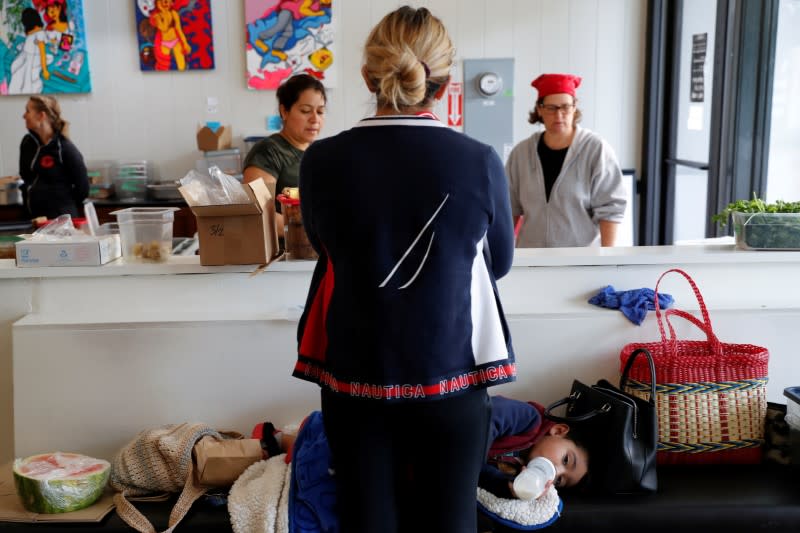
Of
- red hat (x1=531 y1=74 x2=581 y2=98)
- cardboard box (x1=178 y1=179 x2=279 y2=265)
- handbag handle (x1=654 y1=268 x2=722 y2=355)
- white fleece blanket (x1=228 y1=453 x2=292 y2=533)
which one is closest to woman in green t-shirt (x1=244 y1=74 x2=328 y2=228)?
cardboard box (x1=178 y1=179 x2=279 y2=265)

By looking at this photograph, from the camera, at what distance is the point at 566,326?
7.90 ft

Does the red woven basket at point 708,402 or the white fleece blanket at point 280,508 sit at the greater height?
the red woven basket at point 708,402

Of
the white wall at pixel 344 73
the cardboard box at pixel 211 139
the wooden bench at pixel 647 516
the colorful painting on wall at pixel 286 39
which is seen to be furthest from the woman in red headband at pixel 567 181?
the cardboard box at pixel 211 139

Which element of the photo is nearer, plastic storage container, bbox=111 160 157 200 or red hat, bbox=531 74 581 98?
red hat, bbox=531 74 581 98

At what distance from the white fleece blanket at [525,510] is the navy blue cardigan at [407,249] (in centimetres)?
50

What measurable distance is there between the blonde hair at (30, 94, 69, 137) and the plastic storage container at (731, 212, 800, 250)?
12.7 ft

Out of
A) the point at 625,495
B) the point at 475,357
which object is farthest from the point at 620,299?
the point at 475,357

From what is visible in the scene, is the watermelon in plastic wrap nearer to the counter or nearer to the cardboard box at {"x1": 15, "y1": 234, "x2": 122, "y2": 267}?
the counter

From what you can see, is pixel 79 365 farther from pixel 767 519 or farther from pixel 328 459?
pixel 767 519

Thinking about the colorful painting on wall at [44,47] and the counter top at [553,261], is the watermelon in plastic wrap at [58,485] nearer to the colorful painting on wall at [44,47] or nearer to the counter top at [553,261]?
the counter top at [553,261]

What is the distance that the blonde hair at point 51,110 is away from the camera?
475cm

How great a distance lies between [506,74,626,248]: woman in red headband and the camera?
336cm

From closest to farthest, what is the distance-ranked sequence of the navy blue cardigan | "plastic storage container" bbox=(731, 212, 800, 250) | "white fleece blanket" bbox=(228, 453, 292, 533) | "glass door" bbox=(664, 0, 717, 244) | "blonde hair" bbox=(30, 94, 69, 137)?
the navy blue cardigan < "white fleece blanket" bbox=(228, 453, 292, 533) < "plastic storage container" bbox=(731, 212, 800, 250) < "glass door" bbox=(664, 0, 717, 244) < "blonde hair" bbox=(30, 94, 69, 137)

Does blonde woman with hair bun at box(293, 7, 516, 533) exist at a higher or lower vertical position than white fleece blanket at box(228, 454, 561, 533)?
higher
